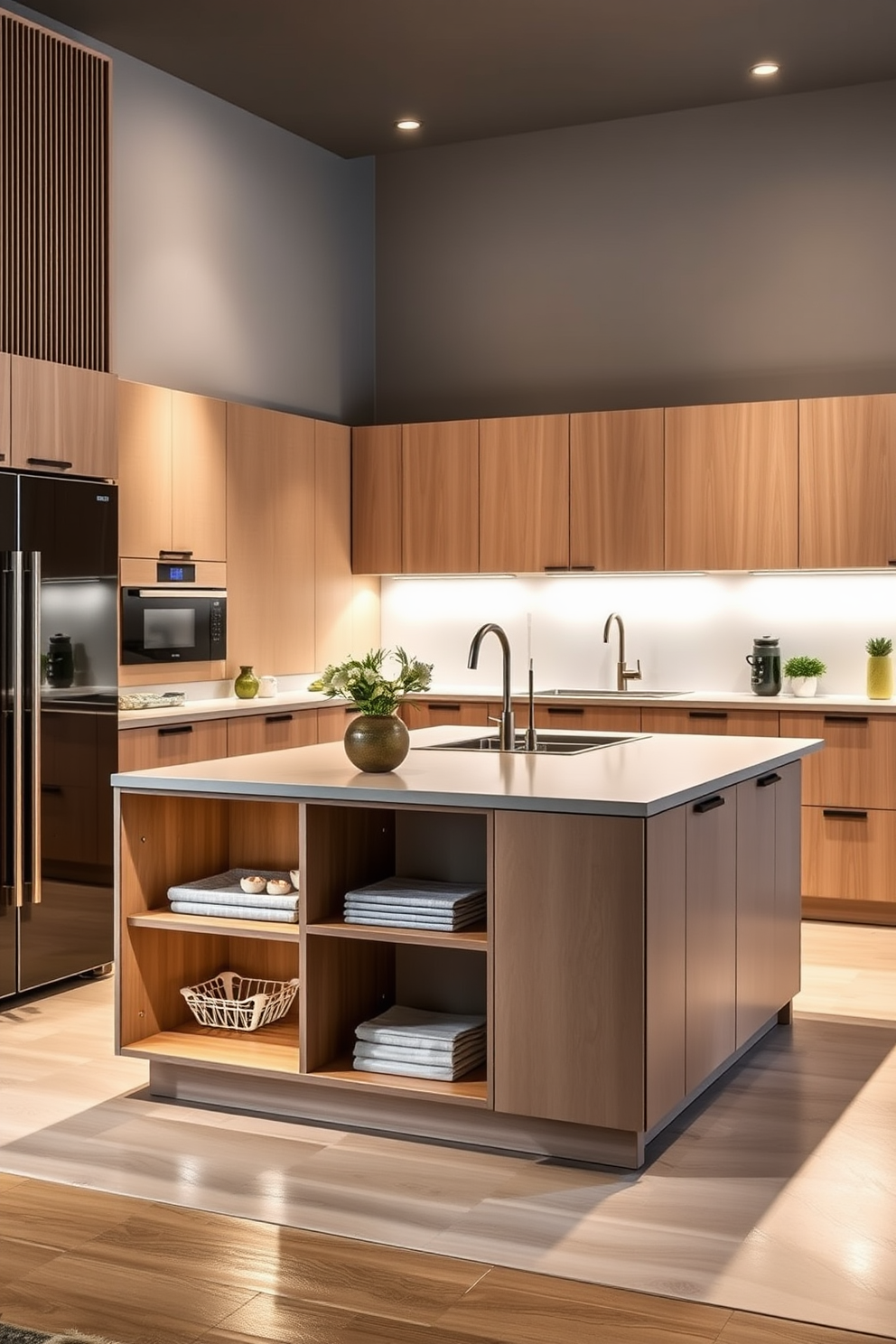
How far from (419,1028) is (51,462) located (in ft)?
7.55

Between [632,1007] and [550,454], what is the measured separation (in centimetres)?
382

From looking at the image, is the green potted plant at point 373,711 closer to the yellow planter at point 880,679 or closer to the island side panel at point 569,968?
the island side panel at point 569,968

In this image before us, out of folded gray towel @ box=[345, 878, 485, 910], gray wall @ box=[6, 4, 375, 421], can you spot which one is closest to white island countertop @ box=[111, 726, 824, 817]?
folded gray towel @ box=[345, 878, 485, 910]

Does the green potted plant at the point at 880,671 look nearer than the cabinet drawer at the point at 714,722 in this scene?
No

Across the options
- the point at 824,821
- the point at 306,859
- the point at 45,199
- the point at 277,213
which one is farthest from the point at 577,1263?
the point at 277,213

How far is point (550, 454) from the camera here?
660 cm

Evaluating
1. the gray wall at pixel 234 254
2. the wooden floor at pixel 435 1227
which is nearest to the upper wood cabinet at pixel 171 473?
the gray wall at pixel 234 254

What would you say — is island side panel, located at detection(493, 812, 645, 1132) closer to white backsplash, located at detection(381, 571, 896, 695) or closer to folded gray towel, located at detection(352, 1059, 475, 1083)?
folded gray towel, located at detection(352, 1059, 475, 1083)

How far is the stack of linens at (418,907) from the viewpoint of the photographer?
3432mm

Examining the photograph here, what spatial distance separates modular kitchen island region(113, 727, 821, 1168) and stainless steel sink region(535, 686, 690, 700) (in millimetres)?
2023

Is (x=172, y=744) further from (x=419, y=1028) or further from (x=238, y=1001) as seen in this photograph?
(x=419, y=1028)

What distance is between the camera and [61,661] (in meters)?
4.75

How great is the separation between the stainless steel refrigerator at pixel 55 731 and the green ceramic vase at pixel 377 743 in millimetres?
1427

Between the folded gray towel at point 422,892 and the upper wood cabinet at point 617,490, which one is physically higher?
the upper wood cabinet at point 617,490
